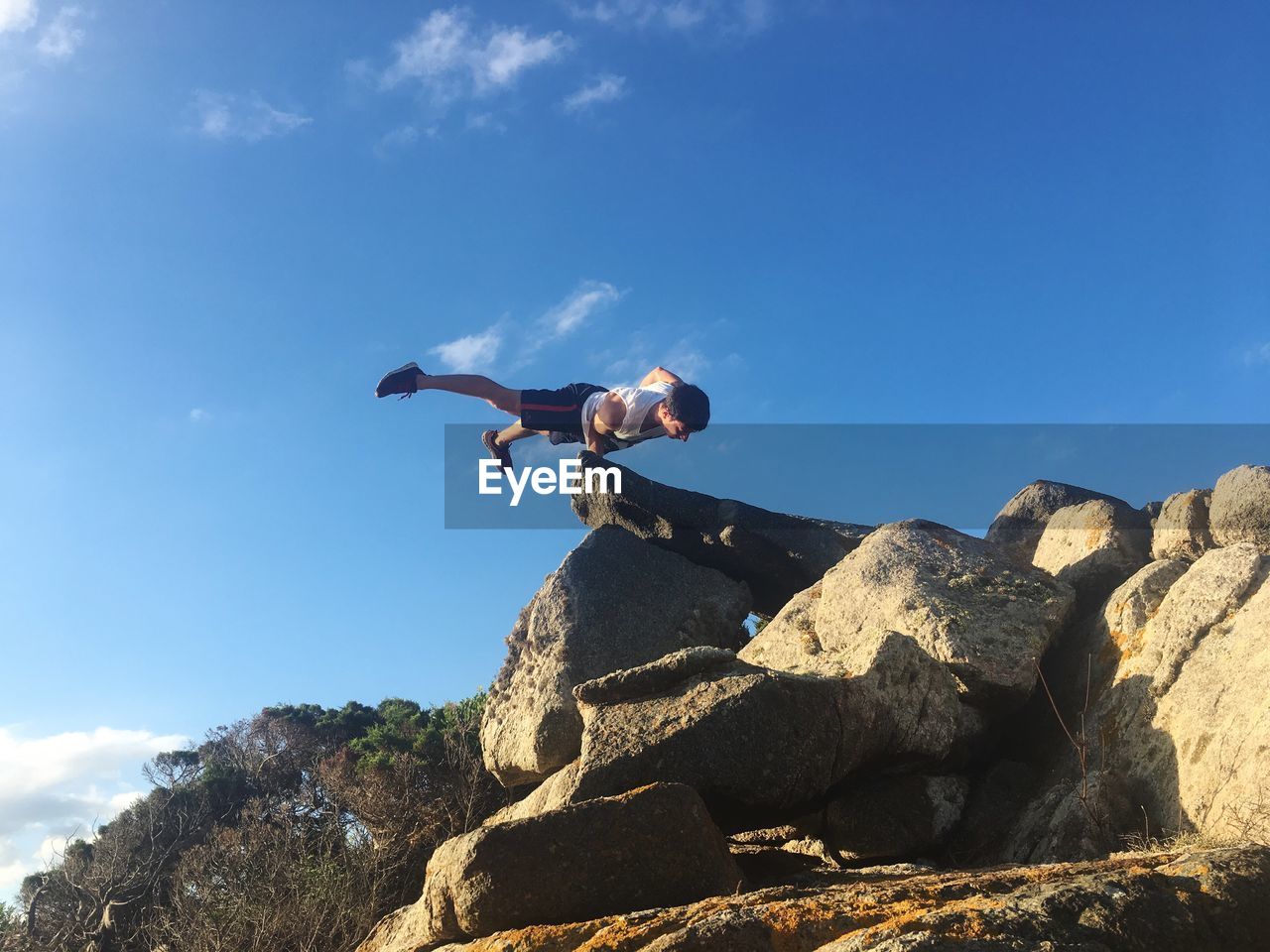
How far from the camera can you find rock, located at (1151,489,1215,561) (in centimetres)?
958

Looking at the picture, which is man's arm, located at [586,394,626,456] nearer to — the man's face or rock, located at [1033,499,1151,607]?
the man's face

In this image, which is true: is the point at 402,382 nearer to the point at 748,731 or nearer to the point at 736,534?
the point at 736,534

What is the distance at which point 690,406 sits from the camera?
35.0 feet

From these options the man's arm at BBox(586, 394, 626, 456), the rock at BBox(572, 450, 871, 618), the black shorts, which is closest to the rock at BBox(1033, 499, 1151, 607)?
the rock at BBox(572, 450, 871, 618)

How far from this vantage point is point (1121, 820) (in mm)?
6832

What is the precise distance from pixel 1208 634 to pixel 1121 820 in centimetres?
161

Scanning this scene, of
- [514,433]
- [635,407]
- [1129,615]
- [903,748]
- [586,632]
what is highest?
[514,433]

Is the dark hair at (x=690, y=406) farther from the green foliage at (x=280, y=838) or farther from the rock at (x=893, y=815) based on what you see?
the green foliage at (x=280, y=838)

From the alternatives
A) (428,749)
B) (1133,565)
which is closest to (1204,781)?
(1133,565)

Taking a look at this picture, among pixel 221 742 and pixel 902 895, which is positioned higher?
pixel 221 742

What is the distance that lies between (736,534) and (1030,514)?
3.40 metres

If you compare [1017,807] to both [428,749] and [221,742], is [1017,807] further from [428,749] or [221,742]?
[221,742]

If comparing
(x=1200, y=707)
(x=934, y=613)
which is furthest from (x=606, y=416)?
(x=1200, y=707)

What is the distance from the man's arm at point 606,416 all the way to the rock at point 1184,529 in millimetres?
5510
